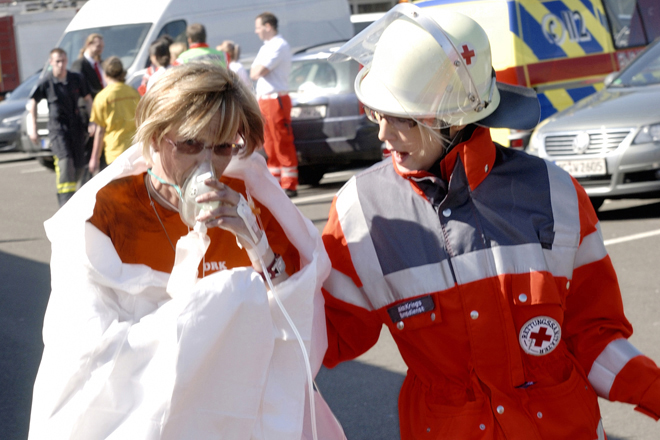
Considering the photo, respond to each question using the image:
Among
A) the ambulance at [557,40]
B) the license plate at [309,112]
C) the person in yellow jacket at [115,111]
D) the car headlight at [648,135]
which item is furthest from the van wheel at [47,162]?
the car headlight at [648,135]

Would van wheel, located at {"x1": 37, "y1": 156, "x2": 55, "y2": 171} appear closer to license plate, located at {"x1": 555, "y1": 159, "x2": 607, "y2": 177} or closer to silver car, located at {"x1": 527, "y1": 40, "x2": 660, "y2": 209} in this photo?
silver car, located at {"x1": 527, "y1": 40, "x2": 660, "y2": 209}

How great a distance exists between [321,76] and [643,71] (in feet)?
12.8

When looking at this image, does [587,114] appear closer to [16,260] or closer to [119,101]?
[119,101]

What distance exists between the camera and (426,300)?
206 centimetres

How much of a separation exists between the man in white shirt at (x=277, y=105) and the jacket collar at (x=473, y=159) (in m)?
7.94

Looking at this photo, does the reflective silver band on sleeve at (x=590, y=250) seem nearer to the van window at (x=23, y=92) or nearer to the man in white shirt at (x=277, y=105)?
the man in white shirt at (x=277, y=105)

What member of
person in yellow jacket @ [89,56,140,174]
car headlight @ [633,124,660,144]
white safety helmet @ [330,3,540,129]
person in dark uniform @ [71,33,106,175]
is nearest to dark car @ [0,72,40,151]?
person in dark uniform @ [71,33,106,175]

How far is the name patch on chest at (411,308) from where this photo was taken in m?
2.06

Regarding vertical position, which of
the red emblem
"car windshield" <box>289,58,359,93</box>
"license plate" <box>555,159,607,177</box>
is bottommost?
"license plate" <box>555,159,607,177</box>

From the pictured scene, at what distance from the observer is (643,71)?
849cm

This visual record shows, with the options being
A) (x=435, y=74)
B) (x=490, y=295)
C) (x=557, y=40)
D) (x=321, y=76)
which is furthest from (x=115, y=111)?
(x=490, y=295)

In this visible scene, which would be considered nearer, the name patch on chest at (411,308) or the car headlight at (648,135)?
the name patch on chest at (411,308)

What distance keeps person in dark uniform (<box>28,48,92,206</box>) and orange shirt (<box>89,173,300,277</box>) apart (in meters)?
7.05

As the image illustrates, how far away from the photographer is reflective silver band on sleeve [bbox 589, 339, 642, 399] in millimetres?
2137
